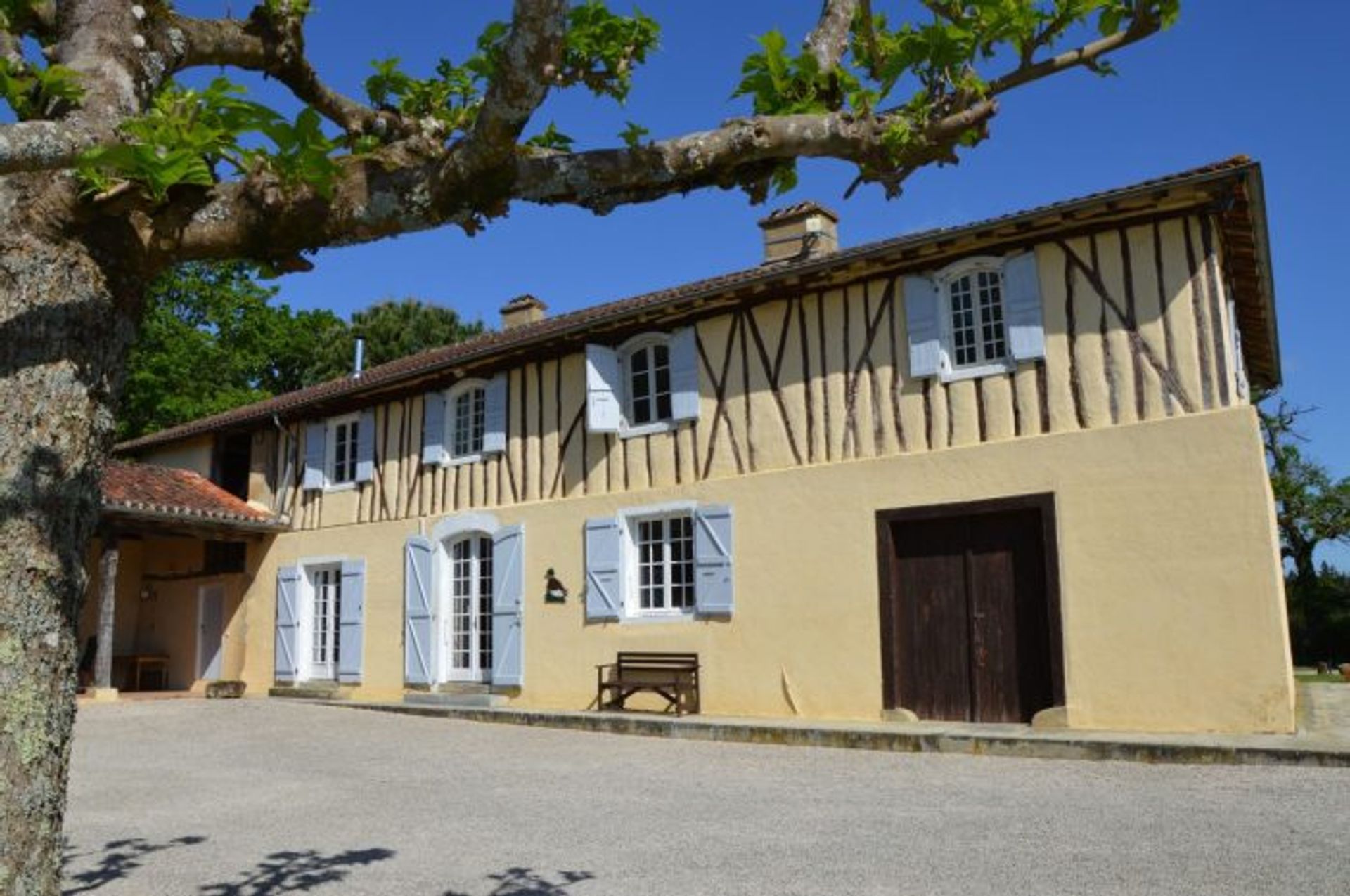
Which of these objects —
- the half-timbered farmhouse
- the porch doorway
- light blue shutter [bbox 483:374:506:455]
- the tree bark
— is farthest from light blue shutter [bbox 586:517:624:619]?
the tree bark

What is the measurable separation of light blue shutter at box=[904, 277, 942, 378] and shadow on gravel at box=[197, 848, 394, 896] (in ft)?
21.3

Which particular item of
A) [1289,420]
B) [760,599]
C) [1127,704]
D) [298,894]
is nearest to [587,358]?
[760,599]

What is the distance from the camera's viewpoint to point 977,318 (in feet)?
32.6

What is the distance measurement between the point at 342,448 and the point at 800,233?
7.29m

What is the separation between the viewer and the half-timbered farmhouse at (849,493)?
341 inches

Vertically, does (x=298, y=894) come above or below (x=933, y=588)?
below

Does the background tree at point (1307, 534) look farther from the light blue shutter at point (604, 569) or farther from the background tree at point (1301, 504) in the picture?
the light blue shutter at point (604, 569)

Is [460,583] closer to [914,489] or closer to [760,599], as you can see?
[760,599]

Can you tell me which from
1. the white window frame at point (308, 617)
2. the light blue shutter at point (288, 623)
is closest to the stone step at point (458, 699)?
the white window frame at point (308, 617)

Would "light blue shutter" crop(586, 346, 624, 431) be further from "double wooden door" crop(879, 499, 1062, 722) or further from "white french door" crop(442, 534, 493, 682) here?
"double wooden door" crop(879, 499, 1062, 722)

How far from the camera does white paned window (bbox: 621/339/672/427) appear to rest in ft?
39.5

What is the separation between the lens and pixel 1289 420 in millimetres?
23797

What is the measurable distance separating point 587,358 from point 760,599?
3.30 m

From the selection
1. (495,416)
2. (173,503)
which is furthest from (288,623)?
(495,416)
